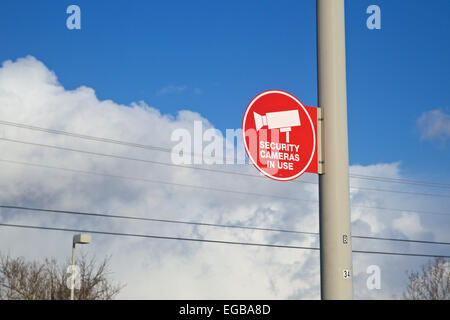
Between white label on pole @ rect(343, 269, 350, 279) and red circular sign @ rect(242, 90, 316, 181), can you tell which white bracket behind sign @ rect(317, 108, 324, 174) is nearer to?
red circular sign @ rect(242, 90, 316, 181)

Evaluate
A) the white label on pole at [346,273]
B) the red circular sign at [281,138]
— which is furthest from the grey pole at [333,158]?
the red circular sign at [281,138]

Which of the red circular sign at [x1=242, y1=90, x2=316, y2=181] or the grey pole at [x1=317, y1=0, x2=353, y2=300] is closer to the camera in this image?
the grey pole at [x1=317, y1=0, x2=353, y2=300]

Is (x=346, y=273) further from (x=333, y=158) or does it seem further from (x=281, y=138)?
(x=281, y=138)

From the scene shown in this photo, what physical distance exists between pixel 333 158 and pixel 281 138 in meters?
0.40

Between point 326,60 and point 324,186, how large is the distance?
912mm

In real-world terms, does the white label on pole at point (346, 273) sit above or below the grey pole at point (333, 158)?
below

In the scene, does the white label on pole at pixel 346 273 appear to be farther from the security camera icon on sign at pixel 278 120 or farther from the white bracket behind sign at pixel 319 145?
the security camera icon on sign at pixel 278 120

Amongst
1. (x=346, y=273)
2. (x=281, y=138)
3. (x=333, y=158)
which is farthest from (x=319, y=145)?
(x=346, y=273)

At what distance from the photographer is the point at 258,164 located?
4.58 metres

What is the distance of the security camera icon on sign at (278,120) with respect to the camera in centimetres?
463

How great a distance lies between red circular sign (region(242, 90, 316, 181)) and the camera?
15.0 ft

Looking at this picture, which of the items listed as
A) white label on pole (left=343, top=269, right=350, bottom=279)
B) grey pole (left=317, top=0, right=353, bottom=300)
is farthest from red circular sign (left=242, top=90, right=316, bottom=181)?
white label on pole (left=343, top=269, right=350, bottom=279)
